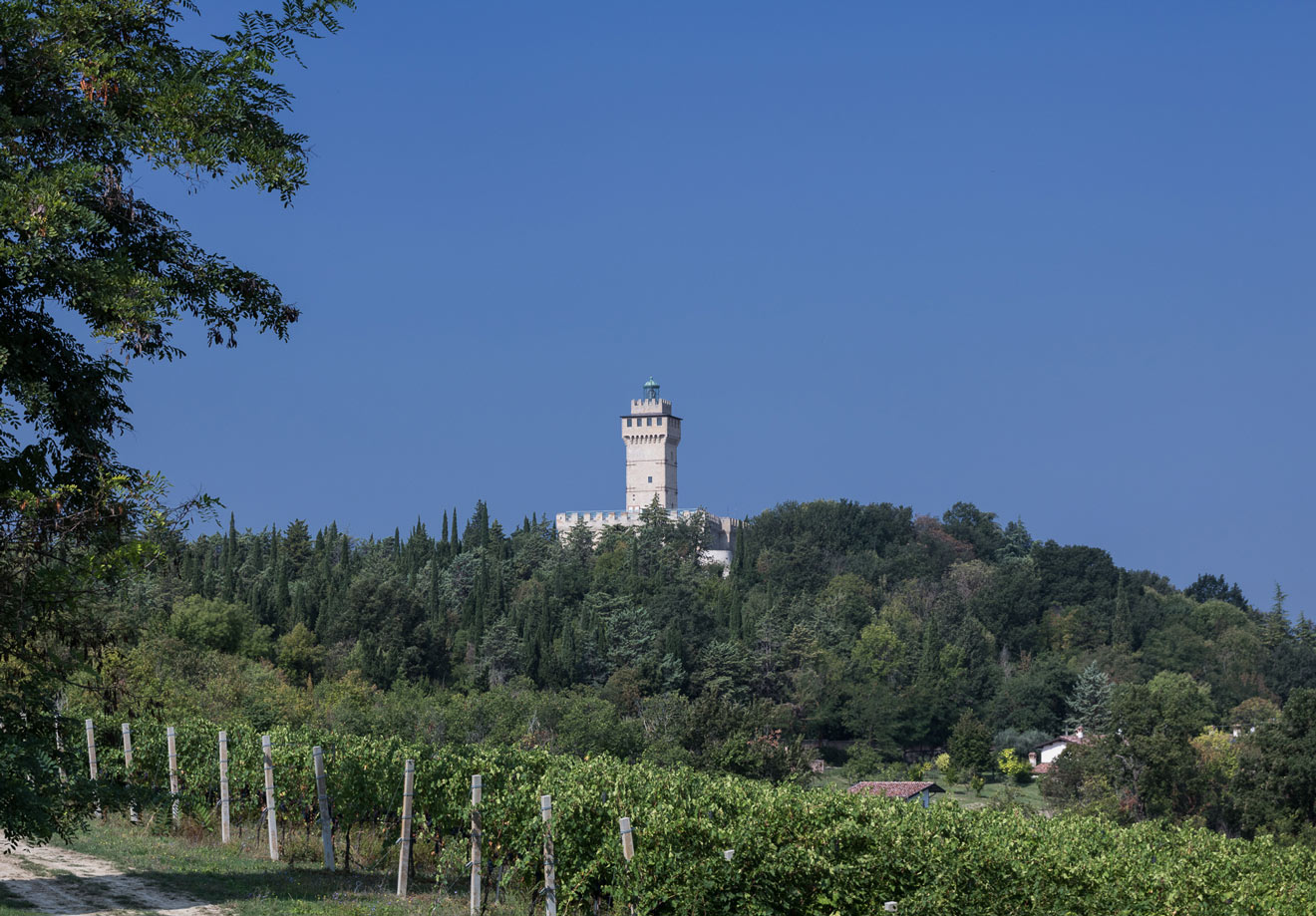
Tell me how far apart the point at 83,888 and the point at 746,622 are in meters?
62.0

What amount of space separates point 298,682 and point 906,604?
1778 inches

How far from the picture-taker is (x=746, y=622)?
71188 mm

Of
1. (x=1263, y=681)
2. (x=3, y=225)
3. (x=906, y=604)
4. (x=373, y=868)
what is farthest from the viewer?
(x=906, y=604)

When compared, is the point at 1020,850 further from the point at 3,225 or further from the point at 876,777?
the point at 876,777

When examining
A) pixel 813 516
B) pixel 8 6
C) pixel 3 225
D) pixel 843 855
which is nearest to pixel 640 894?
pixel 843 855

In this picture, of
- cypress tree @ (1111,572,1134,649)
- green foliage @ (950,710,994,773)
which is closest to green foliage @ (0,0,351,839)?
green foliage @ (950,710,994,773)

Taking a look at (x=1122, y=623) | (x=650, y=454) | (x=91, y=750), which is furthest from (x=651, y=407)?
(x=91, y=750)

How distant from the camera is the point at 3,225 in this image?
267 inches

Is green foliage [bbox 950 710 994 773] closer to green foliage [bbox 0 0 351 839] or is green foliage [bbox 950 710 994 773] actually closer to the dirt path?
the dirt path

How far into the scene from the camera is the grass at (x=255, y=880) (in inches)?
386

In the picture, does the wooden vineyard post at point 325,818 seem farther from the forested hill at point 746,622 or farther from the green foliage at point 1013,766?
the green foliage at point 1013,766

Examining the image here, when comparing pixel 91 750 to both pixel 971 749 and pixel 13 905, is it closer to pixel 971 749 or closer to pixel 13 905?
pixel 13 905

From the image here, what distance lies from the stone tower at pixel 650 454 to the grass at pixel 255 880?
7627 centimetres

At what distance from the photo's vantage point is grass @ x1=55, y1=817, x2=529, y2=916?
9.81m
